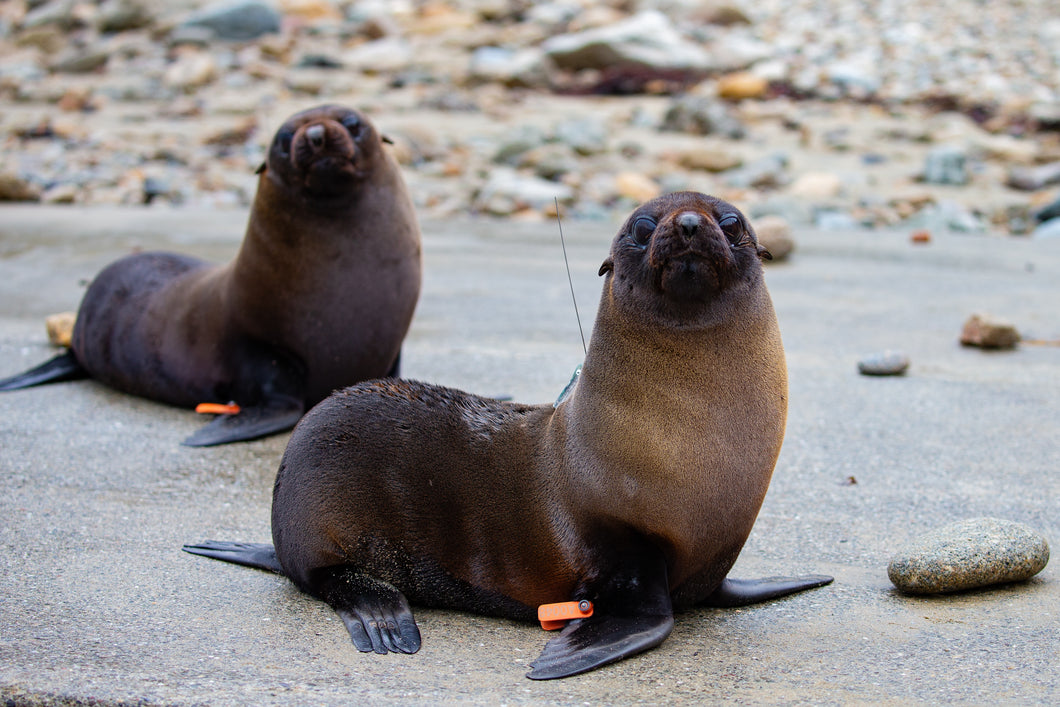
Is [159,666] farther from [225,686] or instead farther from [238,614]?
[238,614]

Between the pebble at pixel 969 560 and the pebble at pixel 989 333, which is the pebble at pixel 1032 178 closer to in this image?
the pebble at pixel 989 333

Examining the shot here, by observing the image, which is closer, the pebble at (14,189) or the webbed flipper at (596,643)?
the webbed flipper at (596,643)

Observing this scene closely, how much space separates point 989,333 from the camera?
19.2 feet

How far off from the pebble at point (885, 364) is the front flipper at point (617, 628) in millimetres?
2854

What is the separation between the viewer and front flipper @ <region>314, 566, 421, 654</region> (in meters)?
2.87

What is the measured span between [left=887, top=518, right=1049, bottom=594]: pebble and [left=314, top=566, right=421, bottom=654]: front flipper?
4.28ft

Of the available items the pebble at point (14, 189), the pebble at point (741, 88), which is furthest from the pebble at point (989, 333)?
the pebble at point (741, 88)

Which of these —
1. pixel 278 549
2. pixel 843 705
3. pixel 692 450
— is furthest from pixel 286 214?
pixel 843 705

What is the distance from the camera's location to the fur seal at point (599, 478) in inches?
114

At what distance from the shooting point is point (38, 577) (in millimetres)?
3188

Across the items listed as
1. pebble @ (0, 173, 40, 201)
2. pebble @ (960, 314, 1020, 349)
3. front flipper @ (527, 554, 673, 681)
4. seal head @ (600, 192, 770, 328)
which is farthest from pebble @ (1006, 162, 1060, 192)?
front flipper @ (527, 554, 673, 681)

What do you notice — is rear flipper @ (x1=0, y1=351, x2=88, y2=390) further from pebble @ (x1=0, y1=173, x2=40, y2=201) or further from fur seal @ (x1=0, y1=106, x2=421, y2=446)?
pebble @ (x1=0, y1=173, x2=40, y2=201)

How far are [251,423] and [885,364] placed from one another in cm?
280

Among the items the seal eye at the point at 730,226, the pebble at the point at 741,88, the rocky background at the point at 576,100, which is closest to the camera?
the seal eye at the point at 730,226
